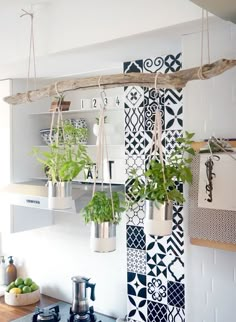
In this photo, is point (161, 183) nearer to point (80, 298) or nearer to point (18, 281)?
point (80, 298)

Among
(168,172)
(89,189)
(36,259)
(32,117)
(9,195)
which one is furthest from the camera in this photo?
(36,259)

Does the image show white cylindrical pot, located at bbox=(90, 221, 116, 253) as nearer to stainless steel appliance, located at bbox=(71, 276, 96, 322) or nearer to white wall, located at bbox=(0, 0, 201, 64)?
white wall, located at bbox=(0, 0, 201, 64)

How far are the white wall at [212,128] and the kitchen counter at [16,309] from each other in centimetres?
146

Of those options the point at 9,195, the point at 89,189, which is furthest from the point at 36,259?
the point at 89,189

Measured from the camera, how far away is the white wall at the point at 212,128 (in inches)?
63.5

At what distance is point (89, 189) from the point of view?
7.72 ft

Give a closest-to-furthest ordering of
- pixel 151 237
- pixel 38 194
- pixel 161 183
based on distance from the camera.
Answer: pixel 161 183
pixel 151 237
pixel 38 194

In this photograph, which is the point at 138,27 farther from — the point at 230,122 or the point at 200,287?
the point at 200,287

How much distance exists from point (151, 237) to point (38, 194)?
752mm

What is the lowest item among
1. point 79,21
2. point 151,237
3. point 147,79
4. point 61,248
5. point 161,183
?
point 61,248

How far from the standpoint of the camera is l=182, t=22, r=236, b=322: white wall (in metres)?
1.61

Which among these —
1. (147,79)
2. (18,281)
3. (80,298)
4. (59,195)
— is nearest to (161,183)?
(147,79)

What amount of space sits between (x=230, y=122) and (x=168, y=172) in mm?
380

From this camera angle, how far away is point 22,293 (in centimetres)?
292
